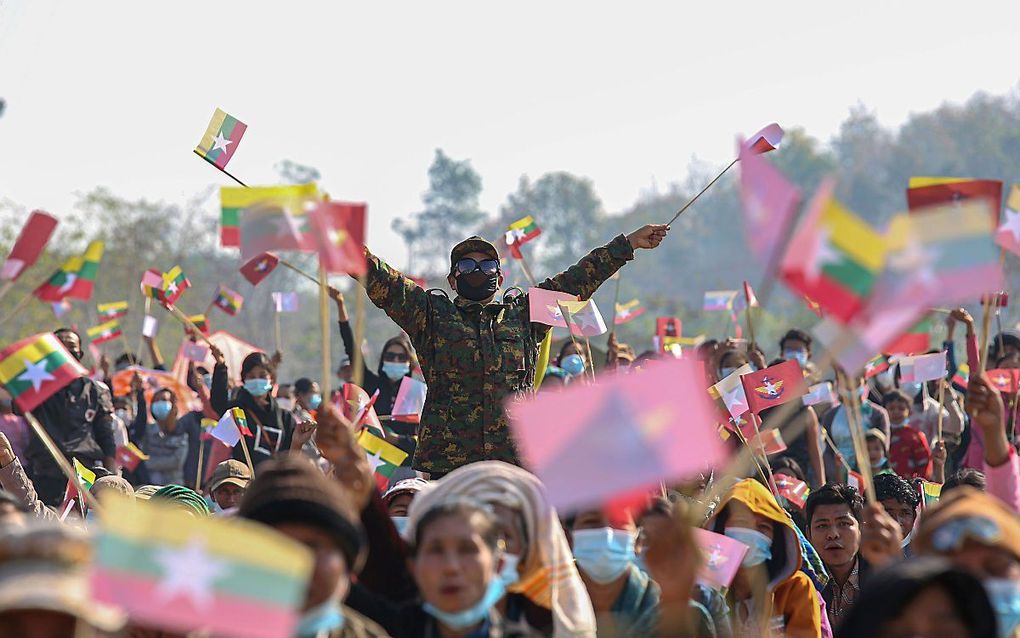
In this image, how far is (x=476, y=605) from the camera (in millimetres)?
3814

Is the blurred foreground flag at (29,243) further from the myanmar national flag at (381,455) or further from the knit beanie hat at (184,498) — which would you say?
the myanmar national flag at (381,455)

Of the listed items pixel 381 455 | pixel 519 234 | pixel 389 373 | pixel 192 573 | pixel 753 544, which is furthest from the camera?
pixel 519 234

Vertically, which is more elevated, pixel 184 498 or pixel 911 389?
pixel 911 389

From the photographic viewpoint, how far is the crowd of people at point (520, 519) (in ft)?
11.3

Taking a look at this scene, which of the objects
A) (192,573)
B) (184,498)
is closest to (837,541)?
(184,498)

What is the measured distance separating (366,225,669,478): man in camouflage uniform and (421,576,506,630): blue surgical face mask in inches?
97.0

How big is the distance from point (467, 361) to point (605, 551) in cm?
189

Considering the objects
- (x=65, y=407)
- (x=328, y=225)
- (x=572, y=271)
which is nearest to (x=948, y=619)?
(x=328, y=225)

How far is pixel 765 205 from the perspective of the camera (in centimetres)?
375

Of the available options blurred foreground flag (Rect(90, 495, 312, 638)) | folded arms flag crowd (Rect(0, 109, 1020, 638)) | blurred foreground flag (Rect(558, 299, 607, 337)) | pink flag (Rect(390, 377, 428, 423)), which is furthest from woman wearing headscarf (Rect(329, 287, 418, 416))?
blurred foreground flag (Rect(90, 495, 312, 638))

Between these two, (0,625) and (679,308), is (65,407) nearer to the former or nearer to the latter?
(0,625)

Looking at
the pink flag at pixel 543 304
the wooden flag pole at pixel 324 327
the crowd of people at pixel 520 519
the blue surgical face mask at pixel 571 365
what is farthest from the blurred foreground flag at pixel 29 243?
the blue surgical face mask at pixel 571 365

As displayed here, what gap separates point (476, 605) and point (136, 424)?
27.9 feet

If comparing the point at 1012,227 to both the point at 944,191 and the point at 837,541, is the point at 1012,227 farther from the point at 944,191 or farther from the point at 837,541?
the point at 837,541
